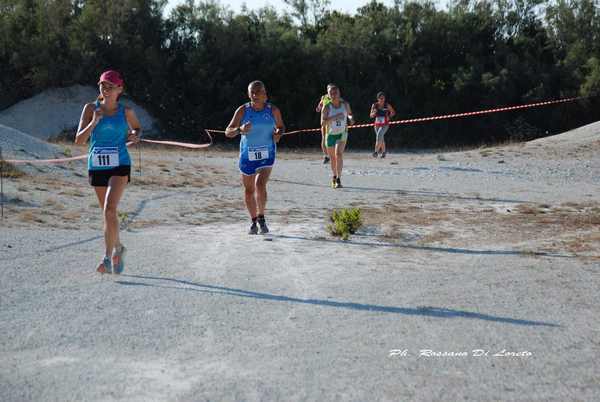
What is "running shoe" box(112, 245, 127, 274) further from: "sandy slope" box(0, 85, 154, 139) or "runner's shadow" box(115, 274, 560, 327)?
"sandy slope" box(0, 85, 154, 139)

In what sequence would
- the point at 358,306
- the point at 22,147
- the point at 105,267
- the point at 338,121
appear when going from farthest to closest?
the point at 22,147 → the point at 338,121 → the point at 105,267 → the point at 358,306

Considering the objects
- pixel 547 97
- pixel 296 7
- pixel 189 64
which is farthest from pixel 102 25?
pixel 547 97

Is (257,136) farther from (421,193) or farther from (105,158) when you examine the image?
(421,193)

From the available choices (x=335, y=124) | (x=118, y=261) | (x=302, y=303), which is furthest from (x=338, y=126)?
(x=302, y=303)

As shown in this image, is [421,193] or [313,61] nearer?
[421,193]

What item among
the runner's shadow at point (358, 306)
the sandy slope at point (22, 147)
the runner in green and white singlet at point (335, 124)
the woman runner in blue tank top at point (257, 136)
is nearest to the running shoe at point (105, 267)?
the runner's shadow at point (358, 306)

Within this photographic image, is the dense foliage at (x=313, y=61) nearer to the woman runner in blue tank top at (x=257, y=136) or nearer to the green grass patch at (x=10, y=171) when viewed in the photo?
the green grass patch at (x=10, y=171)

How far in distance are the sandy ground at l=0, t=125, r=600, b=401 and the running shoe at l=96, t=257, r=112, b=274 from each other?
86 mm

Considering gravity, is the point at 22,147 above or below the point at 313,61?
below

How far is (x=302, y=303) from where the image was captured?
6273mm

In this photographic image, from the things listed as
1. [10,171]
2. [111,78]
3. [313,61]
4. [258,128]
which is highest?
[313,61]

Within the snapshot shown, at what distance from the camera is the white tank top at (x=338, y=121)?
14742 mm

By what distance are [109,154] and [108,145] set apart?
0.27 ft

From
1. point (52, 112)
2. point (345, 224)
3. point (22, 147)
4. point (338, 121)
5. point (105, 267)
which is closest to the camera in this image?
point (105, 267)
